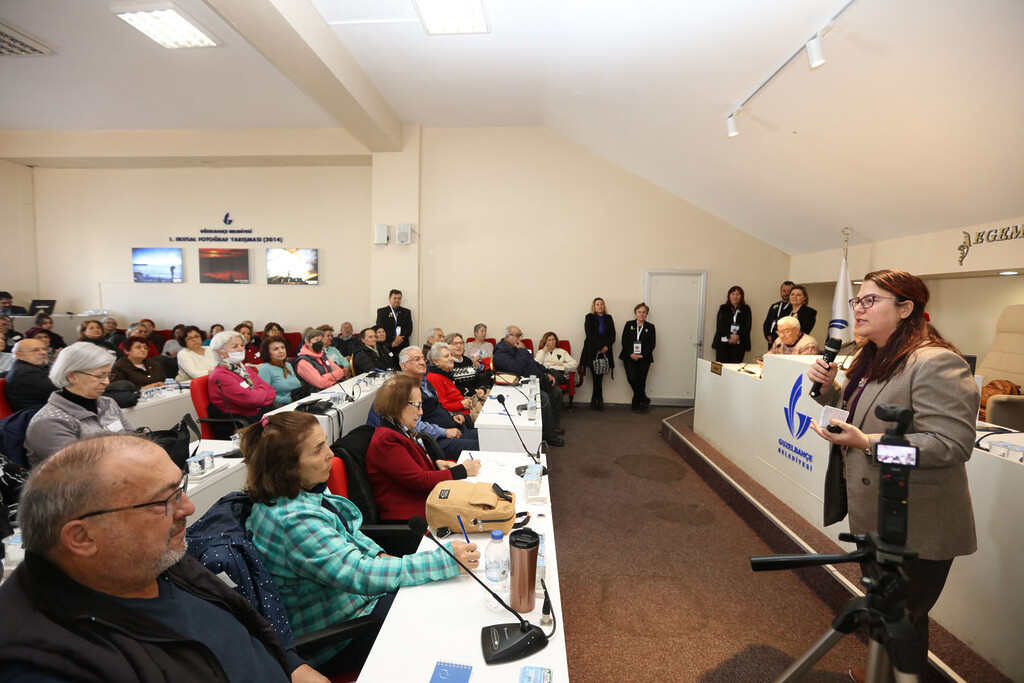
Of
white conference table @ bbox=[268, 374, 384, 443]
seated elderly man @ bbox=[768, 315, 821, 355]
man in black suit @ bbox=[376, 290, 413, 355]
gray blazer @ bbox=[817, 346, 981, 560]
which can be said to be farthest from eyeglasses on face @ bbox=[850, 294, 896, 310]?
man in black suit @ bbox=[376, 290, 413, 355]

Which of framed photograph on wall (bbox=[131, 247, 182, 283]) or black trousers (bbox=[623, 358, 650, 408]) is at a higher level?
framed photograph on wall (bbox=[131, 247, 182, 283])

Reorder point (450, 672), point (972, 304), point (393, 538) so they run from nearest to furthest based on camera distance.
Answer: point (450, 672) → point (393, 538) → point (972, 304)

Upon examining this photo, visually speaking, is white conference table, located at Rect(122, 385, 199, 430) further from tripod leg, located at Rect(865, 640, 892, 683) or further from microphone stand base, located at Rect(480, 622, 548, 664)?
tripod leg, located at Rect(865, 640, 892, 683)

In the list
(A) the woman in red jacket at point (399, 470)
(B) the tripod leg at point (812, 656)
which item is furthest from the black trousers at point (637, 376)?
(B) the tripod leg at point (812, 656)

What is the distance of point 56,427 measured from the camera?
208 cm

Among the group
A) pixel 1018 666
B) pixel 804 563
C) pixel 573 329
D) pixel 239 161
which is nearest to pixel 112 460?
pixel 804 563

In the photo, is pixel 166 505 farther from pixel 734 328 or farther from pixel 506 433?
pixel 734 328

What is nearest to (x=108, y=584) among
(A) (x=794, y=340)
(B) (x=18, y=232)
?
(A) (x=794, y=340)

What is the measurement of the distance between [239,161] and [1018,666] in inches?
355

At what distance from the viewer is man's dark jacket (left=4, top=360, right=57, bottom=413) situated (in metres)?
2.85

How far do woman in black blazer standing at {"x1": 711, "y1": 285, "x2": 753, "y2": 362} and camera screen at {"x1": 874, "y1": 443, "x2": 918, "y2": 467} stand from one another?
6.00 meters

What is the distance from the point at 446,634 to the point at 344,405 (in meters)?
2.87

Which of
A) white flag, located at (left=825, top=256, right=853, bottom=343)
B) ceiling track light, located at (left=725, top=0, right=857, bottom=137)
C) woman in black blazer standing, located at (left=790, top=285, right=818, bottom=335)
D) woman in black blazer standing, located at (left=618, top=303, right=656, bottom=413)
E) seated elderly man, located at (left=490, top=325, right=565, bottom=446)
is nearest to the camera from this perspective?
ceiling track light, located at (left=725, top=0, right=857, bottom=137)

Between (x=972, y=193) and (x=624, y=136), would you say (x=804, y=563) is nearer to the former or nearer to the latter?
(x=972, y=193)
